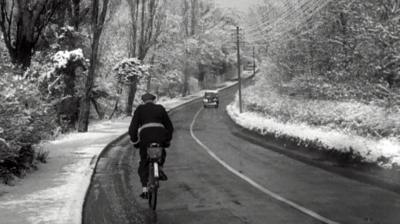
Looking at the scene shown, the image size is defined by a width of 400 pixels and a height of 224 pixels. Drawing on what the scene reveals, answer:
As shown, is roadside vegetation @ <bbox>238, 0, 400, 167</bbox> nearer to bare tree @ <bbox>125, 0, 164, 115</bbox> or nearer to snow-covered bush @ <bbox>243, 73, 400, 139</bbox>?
snow-covered bush @ <bbox>243, 73, 400, 139</bbox>

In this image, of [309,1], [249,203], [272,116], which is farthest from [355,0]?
[249,203]

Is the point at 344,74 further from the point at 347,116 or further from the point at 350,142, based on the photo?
the point at 350,142

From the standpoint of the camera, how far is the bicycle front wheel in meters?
8.35

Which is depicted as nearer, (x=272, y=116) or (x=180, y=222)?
(x=180, y=222)

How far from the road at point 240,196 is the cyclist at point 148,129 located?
0.66 m

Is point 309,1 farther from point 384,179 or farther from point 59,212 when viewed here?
point 59,212

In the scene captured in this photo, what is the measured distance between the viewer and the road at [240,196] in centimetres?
758

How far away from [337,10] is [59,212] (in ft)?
78.2

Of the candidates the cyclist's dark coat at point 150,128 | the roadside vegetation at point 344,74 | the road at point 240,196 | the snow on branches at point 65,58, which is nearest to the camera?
the road at point 240,196

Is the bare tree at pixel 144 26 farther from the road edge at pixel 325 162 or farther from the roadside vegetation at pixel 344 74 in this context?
the road edge at pixel 325 162

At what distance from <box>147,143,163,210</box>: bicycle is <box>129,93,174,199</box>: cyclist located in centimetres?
13

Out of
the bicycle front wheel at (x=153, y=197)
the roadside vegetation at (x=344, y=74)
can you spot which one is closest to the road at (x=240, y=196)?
the bicycle front wheel at (x=153, y=197)

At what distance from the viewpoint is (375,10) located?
21.6 m

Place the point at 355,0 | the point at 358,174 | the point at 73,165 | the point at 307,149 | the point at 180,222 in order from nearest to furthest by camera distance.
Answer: the point at 180,222 → the point at 358,174 → the point at 73,165 → the point at 307,149 → the point at 355,0
